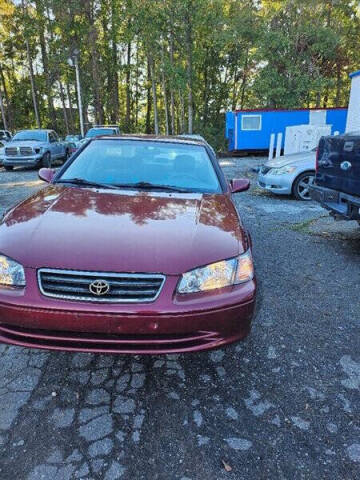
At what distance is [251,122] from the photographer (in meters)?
19.5

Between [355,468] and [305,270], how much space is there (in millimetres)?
2769

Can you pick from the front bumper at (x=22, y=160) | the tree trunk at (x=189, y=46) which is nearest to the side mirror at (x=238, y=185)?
the front bumper at (x=22, y=160)

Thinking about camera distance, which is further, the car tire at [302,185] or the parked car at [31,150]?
the parked car at [31,150]

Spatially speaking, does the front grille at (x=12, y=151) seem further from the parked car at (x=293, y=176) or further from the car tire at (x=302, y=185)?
the car tire at (x=302, y=185)

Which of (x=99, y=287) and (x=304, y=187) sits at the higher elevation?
(x=99, y=287)

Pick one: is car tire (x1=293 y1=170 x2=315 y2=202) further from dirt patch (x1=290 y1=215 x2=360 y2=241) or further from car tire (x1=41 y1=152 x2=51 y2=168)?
car tire (x1=41 y1=152 x2=51 y2=168)

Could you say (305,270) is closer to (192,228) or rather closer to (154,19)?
(192,228)

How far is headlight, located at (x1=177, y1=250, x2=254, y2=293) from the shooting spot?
6.91 feet

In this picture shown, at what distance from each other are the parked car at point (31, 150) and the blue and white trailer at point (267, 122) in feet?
31.3

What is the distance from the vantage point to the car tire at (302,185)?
8.20m

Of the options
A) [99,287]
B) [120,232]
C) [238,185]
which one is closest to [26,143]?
[238,185]

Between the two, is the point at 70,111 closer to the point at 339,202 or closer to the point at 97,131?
the point at 97,131

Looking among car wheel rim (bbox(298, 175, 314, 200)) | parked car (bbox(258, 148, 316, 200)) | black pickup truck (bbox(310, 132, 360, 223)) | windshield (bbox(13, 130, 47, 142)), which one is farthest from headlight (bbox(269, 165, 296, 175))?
windshield (bbox(13, 130, 47, 142))

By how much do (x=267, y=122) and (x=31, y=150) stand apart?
1191 cm
